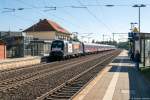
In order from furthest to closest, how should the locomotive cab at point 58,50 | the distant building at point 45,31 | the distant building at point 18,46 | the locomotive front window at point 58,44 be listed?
the distant building at point 45,31
the distant building at point 18,46
the locomotive front window at point 58,44
the locomotive cab at point 58,50

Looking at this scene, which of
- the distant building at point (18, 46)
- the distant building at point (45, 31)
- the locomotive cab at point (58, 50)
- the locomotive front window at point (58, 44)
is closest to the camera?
the locomotive cab at point (58, 50)

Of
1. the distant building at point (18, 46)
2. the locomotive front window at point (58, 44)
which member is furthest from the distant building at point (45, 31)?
the locomotive front window at point (58, 44)

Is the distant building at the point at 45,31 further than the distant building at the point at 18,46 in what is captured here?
Yes

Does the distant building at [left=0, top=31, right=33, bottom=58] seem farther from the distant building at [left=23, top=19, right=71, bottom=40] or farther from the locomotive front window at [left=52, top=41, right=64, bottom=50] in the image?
the distant building at [left=23, top=19, right=71, bottom=40]

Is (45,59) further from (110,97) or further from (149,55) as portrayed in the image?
(110,97)

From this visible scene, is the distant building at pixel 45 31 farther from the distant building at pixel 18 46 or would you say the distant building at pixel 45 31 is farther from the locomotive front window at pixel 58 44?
the locomotive front window at pixel 58 44

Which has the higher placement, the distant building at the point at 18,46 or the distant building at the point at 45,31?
the distant building at the point at 45,31

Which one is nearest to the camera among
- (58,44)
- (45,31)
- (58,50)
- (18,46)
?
(58,50)

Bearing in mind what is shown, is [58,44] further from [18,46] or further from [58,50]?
[18,46]

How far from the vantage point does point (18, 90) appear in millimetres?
17812

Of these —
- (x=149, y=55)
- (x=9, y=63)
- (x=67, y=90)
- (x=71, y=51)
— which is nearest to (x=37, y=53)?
(x=71, y=51)

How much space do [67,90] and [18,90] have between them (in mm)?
2338

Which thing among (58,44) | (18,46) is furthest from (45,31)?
(58,44)

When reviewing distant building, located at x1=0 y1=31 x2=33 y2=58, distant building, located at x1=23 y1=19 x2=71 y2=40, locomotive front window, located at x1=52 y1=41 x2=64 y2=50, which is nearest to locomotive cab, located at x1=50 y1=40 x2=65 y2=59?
locomotive front window, located at x1=52 y1=41 x2=64 y2=50
